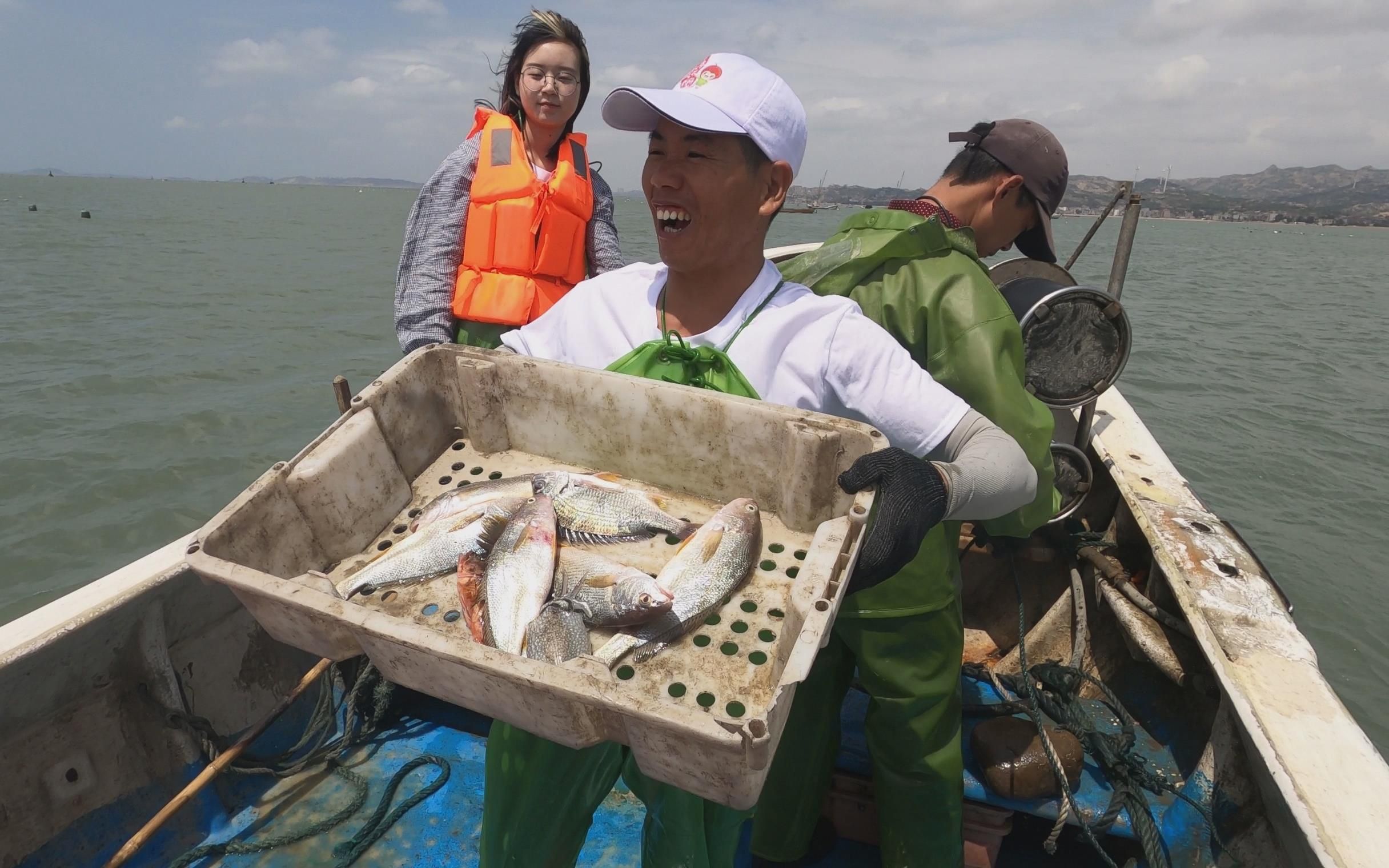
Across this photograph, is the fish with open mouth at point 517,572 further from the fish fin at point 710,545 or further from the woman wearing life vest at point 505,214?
the woman wearing life vest at point 505,214

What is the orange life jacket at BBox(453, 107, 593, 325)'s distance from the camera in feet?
12.9

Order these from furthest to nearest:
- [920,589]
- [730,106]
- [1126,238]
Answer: [1126,238]
[920,589]
[730,106]

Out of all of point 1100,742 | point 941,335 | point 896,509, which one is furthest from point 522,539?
point 1100,742

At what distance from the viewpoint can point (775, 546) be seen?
7.30ft

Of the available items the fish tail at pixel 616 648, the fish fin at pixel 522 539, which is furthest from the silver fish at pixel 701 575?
the fish fin at pixel 522 539

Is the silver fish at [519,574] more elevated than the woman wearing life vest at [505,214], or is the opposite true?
the woman wearing life vest at [505,214]

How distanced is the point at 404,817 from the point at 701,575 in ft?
6.87

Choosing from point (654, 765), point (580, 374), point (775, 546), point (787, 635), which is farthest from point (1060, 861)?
point (580, 374)

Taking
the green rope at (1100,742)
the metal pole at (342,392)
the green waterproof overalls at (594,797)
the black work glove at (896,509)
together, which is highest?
the black work glove at (896,509)

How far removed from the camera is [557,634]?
2023 mm

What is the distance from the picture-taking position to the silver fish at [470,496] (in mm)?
2297

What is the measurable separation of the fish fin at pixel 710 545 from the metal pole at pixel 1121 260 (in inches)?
116

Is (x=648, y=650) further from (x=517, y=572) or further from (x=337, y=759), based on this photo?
(x=337, y=759)

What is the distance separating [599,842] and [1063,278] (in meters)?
3.50
